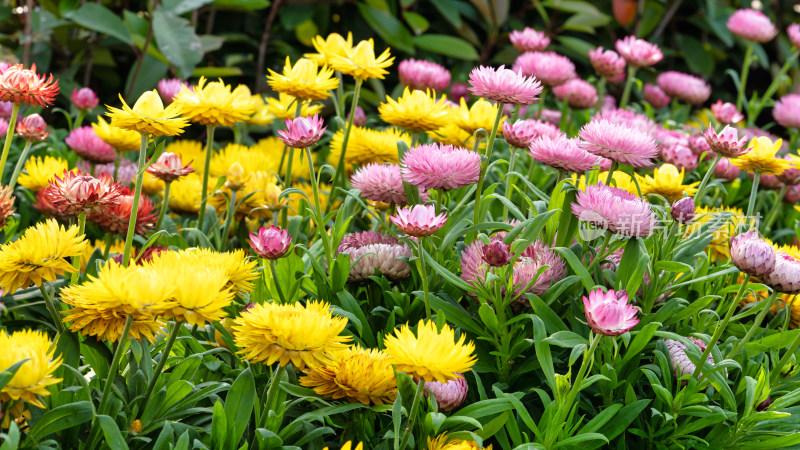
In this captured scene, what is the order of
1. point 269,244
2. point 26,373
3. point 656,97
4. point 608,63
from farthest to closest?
point 656,97
point 608,63
point 269,244
point 26,373

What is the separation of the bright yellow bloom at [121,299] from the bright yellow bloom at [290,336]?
0.38 ft

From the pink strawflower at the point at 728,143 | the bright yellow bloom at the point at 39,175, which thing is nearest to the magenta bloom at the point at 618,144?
the pink strawflower at the point at 728,143

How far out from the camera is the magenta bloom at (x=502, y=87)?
1.26 metres

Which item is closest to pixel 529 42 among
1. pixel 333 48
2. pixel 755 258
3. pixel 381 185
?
pixel 333 48

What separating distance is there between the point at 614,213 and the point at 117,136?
45.7 inches

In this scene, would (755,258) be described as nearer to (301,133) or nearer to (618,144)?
(618,144)

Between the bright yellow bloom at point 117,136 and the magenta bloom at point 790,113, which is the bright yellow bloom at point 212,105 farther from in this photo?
the magenta bloom at point 790,113

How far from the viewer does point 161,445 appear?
915mm

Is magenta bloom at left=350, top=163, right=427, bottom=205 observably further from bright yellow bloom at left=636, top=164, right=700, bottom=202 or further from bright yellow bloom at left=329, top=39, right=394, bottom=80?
bright yellow bloom at left=636, top=164, right=700, bottom=202

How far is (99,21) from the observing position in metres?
2.37

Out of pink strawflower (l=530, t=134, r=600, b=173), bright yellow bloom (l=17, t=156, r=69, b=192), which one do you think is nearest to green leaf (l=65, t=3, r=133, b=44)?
bright yellow bloom (l=17, t=156, r=69, b=192)

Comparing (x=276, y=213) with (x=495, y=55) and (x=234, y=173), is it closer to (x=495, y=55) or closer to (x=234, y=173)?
(x=234, y=173)

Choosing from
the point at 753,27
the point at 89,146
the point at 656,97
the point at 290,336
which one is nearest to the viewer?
the point at 290,336

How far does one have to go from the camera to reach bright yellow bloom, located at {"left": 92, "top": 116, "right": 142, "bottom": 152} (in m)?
1.74
